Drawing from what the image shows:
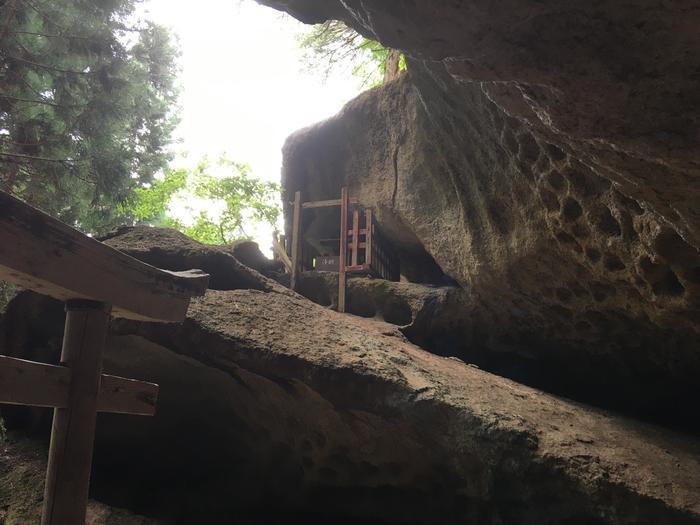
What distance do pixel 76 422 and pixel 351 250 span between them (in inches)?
299

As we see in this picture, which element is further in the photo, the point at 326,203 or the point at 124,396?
the point at 326,203

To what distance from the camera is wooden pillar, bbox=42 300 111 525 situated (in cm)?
318

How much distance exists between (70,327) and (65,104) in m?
7.94

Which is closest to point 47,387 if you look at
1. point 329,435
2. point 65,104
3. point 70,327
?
point 70,327

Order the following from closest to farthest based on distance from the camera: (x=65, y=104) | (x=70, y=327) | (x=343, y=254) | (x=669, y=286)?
(x=70, y=327) < (x=669, y=286) < (x=65, y=104) < (x=343, y=254)

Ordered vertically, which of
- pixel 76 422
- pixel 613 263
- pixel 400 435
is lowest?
pixel 400 435

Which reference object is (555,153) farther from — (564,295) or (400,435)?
(400,435)

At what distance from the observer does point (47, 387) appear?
3203 millimetres

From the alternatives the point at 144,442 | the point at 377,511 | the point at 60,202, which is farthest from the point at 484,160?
the point at 60,202

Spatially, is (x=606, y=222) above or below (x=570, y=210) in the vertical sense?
below

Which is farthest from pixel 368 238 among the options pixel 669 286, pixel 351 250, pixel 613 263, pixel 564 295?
pixel 669 286

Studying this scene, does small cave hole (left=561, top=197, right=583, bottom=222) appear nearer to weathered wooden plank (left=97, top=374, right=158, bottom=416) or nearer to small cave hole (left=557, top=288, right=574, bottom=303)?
small cave hole (left=557, top=288, right=574, bottom=303)

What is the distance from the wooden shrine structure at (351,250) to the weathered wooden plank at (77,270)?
601 centimetres

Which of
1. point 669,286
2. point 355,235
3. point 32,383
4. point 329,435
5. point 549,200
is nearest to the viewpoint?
point 32,383
